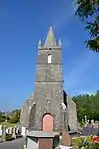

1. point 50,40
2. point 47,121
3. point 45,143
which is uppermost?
point 50,40

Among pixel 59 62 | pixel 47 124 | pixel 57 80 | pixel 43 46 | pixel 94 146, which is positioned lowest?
pixel 94 146

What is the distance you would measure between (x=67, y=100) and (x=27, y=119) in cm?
776

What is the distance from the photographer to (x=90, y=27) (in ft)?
28.4

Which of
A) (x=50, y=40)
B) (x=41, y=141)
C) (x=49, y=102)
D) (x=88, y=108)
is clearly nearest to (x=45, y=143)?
(x=41, y=141)

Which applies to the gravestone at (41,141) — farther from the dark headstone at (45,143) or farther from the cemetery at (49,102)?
the cemetery at (49,102)

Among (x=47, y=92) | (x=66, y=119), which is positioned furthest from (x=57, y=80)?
(x=66, y=119)

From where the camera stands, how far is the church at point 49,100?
41.3 meters

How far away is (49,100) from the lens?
42.3 meters

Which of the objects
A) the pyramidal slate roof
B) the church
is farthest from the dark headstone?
the pyramidal slate roof

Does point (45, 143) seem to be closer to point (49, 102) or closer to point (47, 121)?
point (47, 121)

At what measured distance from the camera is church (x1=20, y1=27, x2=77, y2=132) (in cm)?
4134

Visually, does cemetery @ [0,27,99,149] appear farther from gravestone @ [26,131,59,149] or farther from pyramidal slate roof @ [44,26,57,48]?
gravestone @ [26,131,59,149]

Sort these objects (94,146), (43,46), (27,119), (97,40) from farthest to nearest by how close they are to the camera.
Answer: (43,46)
(27,119)
(94,146)
(97,40)

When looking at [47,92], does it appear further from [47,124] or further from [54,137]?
[54,137]
